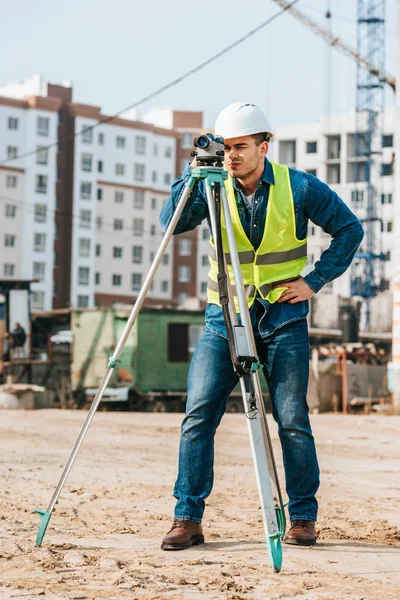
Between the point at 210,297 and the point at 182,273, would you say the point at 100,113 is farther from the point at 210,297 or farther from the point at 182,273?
the point at 210,297

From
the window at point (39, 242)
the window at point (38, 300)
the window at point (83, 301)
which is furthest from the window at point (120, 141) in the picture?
the window at point (38, 300)

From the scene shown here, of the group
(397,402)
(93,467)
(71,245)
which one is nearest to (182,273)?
(71,245)

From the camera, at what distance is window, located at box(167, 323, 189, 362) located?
30625 millimetres

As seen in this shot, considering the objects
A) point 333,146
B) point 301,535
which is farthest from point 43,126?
point 301,535

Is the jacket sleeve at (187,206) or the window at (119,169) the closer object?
the jacket sleeve at (187,206)

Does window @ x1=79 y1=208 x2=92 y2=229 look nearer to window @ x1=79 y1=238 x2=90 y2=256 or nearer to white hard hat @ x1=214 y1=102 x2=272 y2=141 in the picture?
window @ x1=79 y1=238 x2=90 y2=256

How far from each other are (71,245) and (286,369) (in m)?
101

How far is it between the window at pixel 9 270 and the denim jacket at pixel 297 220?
95.6 meters

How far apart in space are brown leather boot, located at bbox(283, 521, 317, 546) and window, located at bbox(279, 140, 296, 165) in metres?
104

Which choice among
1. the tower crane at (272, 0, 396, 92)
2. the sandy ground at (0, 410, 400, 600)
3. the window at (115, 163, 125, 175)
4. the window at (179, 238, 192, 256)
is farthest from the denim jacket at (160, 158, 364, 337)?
the window at (179, 238, 192, 256)

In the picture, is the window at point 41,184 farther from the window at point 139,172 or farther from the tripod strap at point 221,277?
the tripod strap at point 221,277

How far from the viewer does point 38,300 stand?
10044 centimetres

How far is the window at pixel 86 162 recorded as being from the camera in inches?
4213

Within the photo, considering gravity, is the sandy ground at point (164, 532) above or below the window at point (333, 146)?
below
